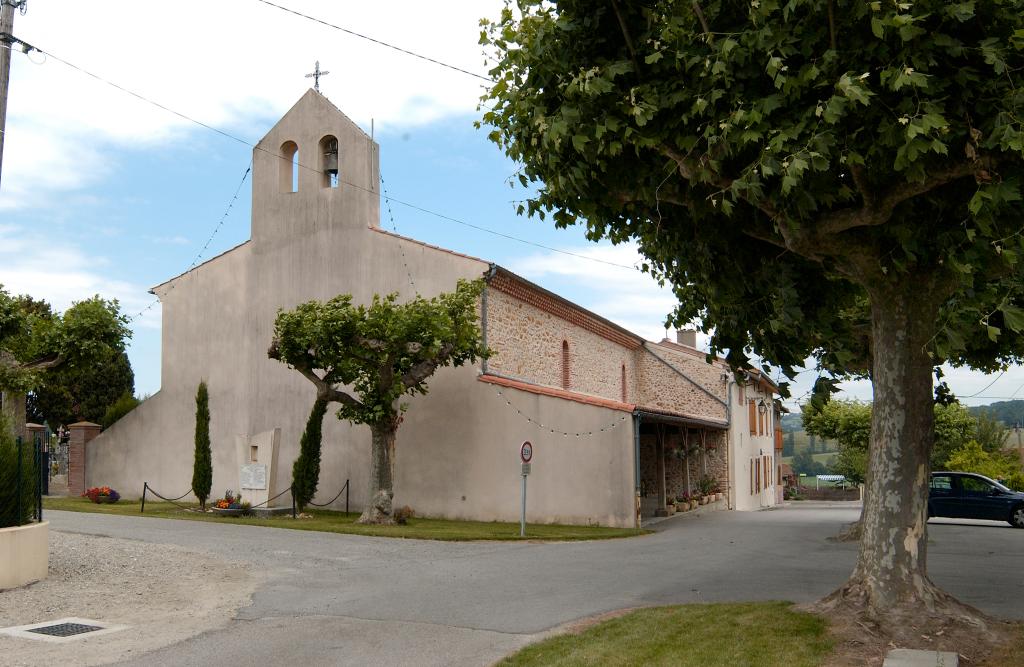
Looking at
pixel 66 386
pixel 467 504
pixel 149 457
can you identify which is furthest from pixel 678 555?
pixel 66 386

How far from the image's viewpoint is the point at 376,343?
19.4 m

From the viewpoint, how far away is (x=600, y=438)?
20.5m

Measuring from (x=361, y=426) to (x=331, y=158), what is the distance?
793 centimetres

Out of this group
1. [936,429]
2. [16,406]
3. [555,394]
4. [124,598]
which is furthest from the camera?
[936,429]

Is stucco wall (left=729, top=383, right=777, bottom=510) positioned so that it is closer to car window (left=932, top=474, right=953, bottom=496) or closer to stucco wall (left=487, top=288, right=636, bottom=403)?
stucco wall (left=487, top=288, right=636, bottom=403)

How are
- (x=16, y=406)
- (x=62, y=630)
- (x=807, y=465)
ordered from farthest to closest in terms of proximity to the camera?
1. (x=807, y=465)
2. (x=16, y=406)
3. (x=62, y=630)

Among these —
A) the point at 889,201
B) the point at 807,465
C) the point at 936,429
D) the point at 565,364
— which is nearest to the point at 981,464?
the point at 936,429

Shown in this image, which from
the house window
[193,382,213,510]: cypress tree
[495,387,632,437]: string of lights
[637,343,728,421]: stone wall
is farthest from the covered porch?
[193,382,213,510]: cypress tree

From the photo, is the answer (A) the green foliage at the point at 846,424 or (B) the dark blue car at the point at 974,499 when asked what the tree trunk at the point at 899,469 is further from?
(A) the green foliage at the point at 846,424

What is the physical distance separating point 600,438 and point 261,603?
1155cm

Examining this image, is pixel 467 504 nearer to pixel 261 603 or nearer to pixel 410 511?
pixel 410 511

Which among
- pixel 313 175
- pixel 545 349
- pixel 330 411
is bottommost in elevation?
pixel 330 411

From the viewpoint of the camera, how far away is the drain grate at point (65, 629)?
28.1 ft

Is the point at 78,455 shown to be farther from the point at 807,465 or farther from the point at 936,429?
the point at 807,465
